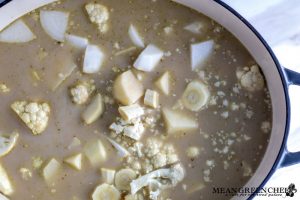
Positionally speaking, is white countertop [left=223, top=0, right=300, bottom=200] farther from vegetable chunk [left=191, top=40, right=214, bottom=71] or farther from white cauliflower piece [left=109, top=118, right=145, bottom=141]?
white cauliflower piece [left=109, top=118, right=145, bottom=141]

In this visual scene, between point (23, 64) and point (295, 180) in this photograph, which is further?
point (295, 180)

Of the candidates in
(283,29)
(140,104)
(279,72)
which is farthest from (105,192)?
(283,29)

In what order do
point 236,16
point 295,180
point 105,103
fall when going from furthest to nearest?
point 295,180 → point 105,103 → point 236,16

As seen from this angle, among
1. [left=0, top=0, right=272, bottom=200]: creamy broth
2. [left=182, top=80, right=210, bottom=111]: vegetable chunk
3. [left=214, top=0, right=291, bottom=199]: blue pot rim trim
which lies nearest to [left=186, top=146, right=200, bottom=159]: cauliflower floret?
[left=0, top=0, right=272, bottom=200]: creamy broth

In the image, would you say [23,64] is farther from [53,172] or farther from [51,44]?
[53,172]

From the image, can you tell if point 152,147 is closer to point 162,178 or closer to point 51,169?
point 162,178

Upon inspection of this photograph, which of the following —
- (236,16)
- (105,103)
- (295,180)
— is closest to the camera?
(236,16)

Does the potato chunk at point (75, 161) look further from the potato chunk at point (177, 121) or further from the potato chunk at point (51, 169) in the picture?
the potato chunk at point (177, 121)

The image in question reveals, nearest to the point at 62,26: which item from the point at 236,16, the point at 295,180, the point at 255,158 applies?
the point at 236,16
